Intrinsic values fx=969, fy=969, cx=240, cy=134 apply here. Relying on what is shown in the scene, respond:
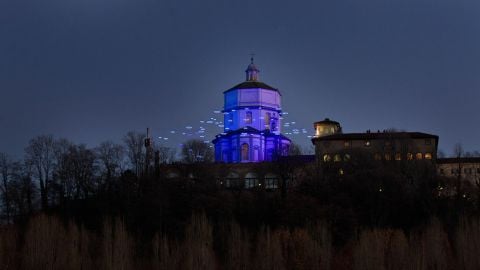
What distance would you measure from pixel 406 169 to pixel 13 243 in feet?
118

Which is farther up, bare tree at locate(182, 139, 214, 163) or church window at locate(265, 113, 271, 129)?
church window at locate(265, 113, 271, 129)

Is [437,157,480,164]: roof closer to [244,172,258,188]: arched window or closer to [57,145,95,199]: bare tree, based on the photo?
[244,172,258,188]: arched window

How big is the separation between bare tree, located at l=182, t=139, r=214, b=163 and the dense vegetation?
3.52 m

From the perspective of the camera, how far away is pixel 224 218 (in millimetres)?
55594

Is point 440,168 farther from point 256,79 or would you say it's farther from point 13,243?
point 13,243

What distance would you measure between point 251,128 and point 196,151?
7493 millimetres

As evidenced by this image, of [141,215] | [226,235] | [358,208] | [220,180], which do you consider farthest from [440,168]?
[226,235]

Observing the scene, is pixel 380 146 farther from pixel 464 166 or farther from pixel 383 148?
pixel 464 166

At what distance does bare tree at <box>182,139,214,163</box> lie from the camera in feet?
287

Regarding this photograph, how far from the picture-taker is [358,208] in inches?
2367

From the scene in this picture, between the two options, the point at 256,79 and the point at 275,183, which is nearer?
the point at 275,183

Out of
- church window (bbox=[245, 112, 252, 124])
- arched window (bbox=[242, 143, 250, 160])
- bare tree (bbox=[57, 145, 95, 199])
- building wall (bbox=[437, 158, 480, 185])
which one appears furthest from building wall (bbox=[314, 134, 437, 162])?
bare tree (bbox=[57, 145, 95, 199])

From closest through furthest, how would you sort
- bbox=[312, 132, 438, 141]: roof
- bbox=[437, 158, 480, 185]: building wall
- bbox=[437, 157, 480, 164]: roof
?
1. bbox=[312, 132, 438, 141]: roof
2. bbox=[437, 158, 480, 185]: building wall
3. bbox=[437, 157, 480, 164]: roof

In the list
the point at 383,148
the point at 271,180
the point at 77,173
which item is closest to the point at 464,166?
the point at 383,148
